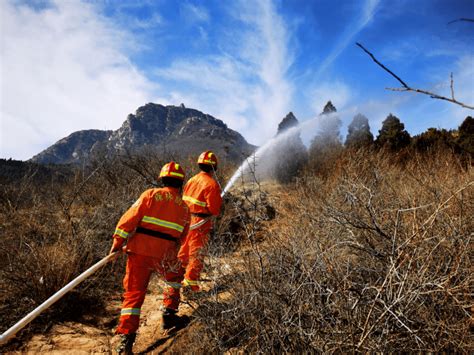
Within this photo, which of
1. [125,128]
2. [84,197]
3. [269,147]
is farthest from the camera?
[125,128]

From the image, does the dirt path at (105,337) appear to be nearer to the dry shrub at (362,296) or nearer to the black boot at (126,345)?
the black boot at (126,345)

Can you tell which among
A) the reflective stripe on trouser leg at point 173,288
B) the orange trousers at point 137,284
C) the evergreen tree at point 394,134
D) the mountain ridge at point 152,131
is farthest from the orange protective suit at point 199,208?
the mountain ridge at point 152,131

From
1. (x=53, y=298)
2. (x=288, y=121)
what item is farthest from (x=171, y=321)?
(x=288, y=121)

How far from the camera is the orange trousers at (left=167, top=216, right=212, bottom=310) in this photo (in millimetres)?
3762

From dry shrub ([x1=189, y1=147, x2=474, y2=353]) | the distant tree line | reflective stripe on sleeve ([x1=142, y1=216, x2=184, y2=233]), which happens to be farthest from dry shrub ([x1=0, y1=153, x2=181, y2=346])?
the distant tree line

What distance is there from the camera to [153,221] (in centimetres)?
334

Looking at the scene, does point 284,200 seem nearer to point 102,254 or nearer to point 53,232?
point 102,254

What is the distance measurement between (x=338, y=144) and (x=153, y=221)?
434 inches

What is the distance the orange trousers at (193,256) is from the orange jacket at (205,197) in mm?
178

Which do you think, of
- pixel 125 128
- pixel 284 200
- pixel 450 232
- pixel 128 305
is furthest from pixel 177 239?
pixel 125 128

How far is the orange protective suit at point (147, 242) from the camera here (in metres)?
3.08

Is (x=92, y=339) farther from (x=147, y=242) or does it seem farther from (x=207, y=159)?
(x=207, y=159)

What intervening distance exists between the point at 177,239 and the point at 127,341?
1.16 m

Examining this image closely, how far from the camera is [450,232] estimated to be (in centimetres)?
280
